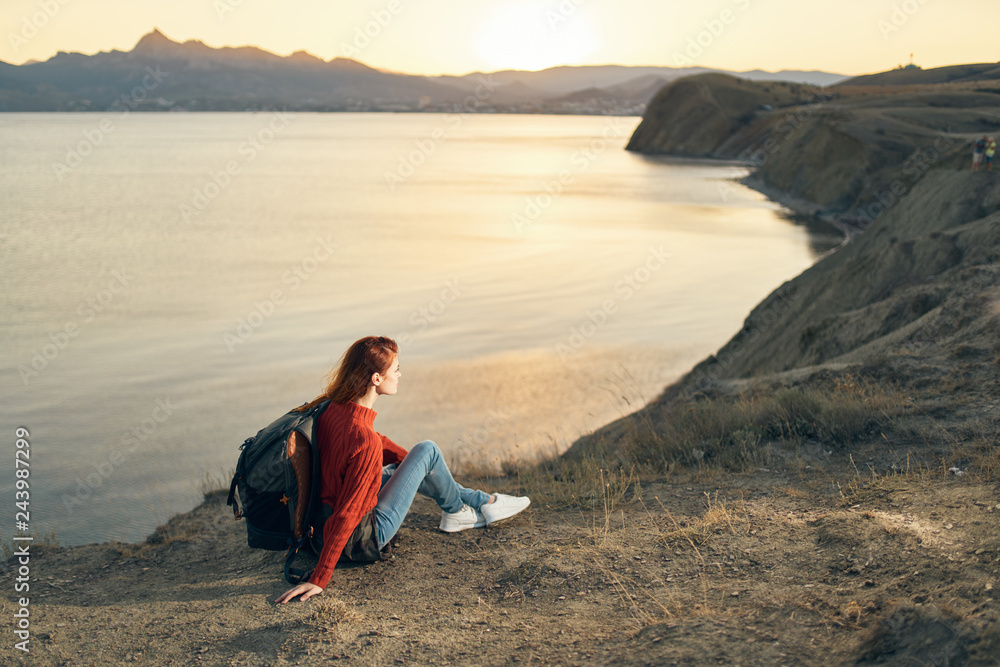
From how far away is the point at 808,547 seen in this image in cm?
422

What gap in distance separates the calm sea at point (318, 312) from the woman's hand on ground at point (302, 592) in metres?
3.97

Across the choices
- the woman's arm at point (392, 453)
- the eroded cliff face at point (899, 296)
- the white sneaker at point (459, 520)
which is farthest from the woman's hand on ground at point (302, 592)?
the eroded cliff face at point (899, 296)

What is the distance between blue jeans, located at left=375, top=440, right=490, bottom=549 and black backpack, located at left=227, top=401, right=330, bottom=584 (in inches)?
17.6

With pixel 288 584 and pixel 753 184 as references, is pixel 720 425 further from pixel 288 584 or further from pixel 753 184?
pixel 753 184

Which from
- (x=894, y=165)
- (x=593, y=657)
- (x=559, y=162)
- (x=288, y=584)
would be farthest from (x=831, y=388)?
(x=559, y=162)

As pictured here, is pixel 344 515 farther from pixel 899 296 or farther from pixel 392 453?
pixel 899 296

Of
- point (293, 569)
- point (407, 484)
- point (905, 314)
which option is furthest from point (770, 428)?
point (905, 314)

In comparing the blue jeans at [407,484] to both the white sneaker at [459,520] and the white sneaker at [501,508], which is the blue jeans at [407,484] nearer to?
the white sneaker at [459,520]

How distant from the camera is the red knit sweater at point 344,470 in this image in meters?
3.98

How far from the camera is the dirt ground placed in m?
3.25

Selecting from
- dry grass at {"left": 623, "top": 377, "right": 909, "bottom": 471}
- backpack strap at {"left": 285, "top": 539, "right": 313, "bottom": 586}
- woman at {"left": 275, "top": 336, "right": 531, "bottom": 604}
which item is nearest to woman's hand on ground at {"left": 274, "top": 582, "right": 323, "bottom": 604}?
woman at {"left": 275, "top": 336, "right": 531, "bottom": 604}

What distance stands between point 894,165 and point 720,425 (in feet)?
110

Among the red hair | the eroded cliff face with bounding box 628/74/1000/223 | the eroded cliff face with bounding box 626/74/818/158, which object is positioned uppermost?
the eroded cliff face with bounding box 626/74/818/158

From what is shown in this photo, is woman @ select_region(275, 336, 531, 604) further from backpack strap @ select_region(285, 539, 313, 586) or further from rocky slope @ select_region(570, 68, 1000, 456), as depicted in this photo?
rocky slope @ select_region(570, 68, 1000, 456)
